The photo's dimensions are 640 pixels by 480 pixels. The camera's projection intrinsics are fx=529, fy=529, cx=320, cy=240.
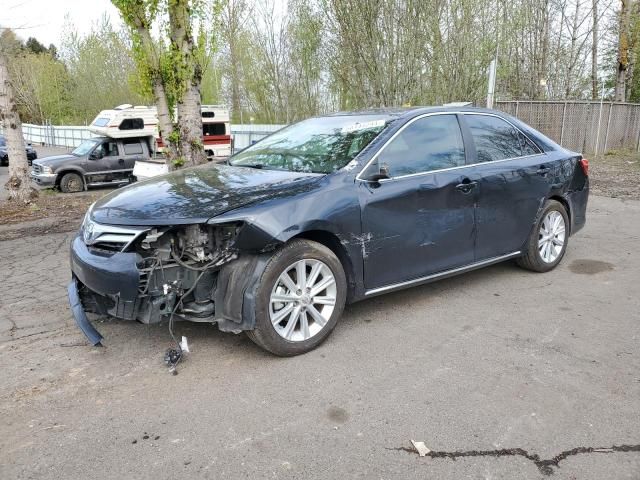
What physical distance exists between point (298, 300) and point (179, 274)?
0.79 m

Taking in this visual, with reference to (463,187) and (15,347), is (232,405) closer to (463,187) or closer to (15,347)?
(15,347)

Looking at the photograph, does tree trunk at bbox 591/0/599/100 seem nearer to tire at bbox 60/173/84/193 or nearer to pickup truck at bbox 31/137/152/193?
pickup truck at bbox 31/137/152/193

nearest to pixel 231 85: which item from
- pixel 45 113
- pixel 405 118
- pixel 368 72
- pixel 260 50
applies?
pixel 260 50

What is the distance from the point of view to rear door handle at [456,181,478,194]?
4.36m

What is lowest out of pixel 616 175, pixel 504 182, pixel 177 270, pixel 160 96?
pixel 616 175

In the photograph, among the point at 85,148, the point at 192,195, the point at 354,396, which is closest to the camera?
the point at 354,396

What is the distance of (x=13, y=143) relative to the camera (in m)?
10.6

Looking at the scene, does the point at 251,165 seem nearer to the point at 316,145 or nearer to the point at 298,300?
the point at 316,145

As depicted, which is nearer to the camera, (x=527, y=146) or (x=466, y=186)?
(x=466, y=186)

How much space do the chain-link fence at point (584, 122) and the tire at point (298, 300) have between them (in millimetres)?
14474

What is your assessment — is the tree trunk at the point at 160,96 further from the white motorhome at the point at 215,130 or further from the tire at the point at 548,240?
the white motorhome at the point at 215,130

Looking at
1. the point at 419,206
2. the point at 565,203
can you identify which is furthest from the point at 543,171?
the point at 419,206

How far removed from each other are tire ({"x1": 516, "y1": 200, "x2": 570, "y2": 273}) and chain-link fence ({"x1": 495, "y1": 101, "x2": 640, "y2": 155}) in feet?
39.3

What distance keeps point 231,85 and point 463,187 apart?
32.7 meters
